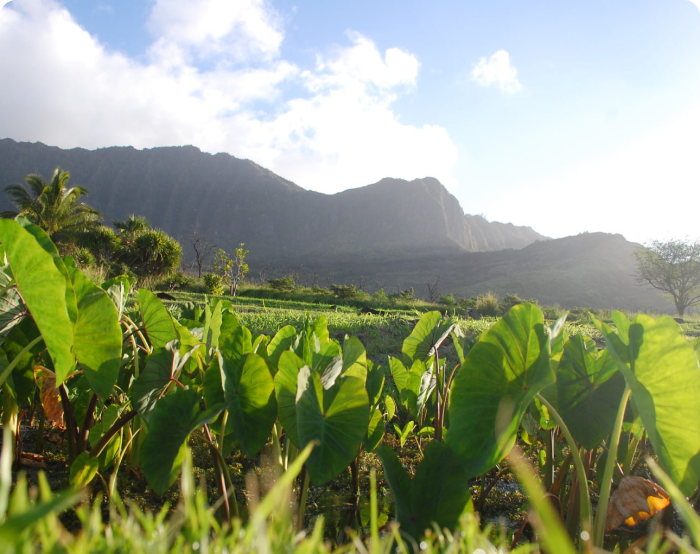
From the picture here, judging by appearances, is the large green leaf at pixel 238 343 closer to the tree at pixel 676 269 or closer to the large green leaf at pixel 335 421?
the large green leaf at pixel 335 421

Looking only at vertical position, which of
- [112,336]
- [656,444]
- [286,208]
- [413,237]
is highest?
[286,208]

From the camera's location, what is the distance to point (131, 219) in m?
19.1

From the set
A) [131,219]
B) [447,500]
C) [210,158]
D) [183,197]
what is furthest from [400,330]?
[210,158]

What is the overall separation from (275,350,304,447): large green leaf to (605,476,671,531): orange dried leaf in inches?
26.0

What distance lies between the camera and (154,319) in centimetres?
121

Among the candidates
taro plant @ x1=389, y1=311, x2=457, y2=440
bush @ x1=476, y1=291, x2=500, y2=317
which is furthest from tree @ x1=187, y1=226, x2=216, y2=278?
taro plant @ x1=389, y1=311, x2=457, y2=440

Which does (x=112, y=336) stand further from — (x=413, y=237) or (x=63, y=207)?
(x=413, y=237)

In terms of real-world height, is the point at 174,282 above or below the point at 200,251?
below

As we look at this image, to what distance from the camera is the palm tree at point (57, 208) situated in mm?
19672

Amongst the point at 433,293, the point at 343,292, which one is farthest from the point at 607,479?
the point at 433,293

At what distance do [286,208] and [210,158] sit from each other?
1061 inches

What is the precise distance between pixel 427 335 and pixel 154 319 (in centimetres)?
96

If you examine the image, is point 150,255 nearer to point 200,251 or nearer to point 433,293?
point 200,251

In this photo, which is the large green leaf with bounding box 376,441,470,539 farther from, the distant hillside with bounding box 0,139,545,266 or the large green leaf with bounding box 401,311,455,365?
the distant hillside with bounding box 0,139,545,266
